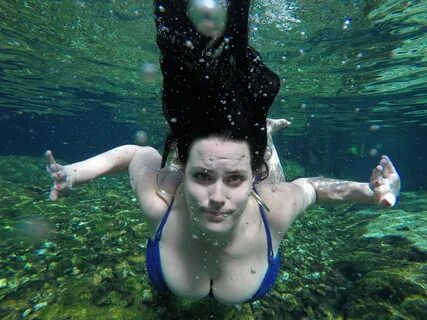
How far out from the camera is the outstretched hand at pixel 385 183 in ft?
11.2

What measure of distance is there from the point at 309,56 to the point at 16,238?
1451 centimetres

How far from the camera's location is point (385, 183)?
350 centimetres

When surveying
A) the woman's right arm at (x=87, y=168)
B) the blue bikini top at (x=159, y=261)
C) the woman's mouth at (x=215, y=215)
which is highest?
the woman's right arm at (x=87, y=168)

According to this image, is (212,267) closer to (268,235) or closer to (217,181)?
(268,235)

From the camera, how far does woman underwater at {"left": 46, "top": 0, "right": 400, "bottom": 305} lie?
9.73ft

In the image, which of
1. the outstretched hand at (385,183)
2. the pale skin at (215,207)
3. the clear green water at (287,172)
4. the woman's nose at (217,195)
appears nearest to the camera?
the woman's nose at (217,195)

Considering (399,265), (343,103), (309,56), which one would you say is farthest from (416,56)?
(399,265)

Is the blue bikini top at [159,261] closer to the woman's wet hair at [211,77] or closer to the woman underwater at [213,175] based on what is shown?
the woman underwater at [213,175]

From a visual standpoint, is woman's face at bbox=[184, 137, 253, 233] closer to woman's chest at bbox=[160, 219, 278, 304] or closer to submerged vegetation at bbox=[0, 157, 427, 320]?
woman's chest at bbox=[160, 219, 278, 304]

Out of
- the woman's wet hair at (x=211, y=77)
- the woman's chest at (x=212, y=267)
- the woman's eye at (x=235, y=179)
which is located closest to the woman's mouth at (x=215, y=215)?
the woman's eye at (x=235, y=179)

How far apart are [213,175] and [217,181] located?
0.24ft

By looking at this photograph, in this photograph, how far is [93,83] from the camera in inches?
982

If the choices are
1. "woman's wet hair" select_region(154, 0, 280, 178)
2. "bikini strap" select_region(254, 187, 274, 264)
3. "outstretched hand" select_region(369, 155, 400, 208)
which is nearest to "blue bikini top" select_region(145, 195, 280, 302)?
"bikini strap" select_region(254, 187, 274, 264)

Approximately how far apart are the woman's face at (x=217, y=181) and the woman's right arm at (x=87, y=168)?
141 centimetres
